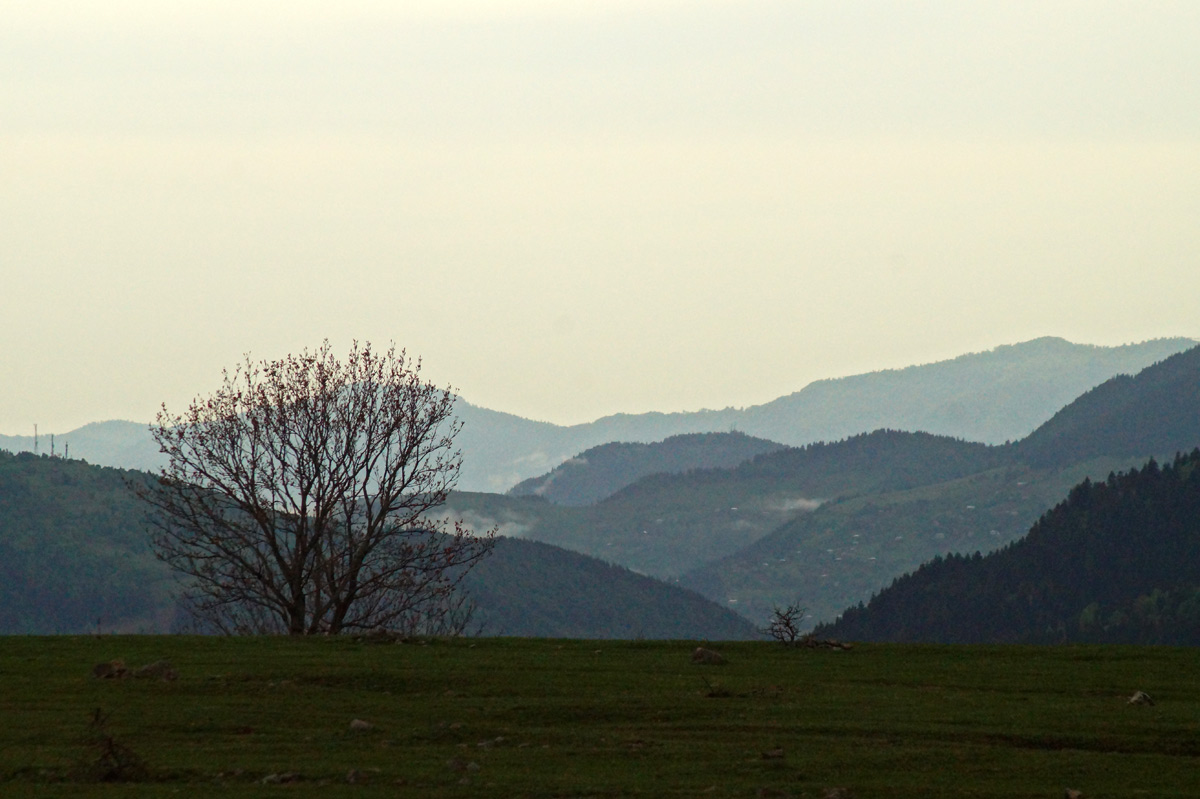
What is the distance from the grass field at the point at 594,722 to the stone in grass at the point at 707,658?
11.2 inches

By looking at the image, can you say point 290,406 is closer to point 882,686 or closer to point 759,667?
point 759,667

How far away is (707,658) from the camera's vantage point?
3716cm

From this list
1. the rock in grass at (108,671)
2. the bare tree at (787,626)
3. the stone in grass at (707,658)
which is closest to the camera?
the rock in grass at (108,671)

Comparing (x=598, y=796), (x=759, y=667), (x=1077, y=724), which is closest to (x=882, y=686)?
(x=759, y=667)

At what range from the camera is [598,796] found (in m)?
22.1

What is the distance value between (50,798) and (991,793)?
14.3 m

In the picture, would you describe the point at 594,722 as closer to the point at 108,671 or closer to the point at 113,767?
the point at 113,767

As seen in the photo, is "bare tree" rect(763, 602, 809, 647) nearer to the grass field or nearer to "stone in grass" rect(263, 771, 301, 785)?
the grass field

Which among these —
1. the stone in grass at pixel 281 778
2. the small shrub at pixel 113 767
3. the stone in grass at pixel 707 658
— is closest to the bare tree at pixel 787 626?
the stone in grass at pixel 707 658

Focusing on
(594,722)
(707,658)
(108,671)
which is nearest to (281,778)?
(594,722)

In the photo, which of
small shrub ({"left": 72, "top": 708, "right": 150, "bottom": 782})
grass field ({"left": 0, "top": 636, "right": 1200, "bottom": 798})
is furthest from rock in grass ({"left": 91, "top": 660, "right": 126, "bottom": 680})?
small shrub ({"left": 72, "top": 708, "right": 150, "bottom": 782})

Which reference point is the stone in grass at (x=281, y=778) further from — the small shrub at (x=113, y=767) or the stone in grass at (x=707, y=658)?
the stone in grass at (x=707, y=658)

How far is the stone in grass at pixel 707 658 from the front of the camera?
121 ft

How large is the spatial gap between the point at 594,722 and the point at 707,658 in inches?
334
